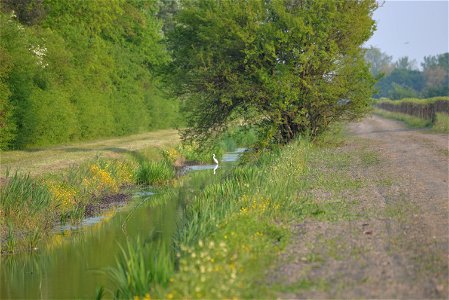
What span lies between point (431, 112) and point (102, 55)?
2179 cm

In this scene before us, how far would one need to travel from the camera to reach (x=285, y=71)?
28.5 m

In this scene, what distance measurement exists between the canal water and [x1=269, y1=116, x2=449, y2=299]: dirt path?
273 cm

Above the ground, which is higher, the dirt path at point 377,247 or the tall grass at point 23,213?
the dirt path at point 377,247

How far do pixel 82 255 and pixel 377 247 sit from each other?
7.90 meters

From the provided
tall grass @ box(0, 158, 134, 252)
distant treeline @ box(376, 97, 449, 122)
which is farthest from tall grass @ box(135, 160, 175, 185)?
distant treeline @ box(376, 97, 449, 122)

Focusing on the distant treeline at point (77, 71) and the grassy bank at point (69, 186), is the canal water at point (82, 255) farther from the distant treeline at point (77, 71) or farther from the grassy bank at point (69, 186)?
the distant treeline at point (77, 71)

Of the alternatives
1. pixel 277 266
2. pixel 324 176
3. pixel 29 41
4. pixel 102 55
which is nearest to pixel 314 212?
pixel 277 266

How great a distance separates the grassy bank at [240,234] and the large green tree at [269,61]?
822cm

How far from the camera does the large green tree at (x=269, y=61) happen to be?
92.7 feet

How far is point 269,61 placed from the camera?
29250 mm

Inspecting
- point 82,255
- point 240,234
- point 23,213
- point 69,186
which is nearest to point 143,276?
point 240,234

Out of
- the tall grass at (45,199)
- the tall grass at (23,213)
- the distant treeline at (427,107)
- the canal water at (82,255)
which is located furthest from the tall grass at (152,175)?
the distant treeline at (427,107)

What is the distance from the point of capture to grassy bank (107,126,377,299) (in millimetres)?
8453

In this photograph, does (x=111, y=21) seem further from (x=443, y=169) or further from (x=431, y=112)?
(x=443, y=169)
